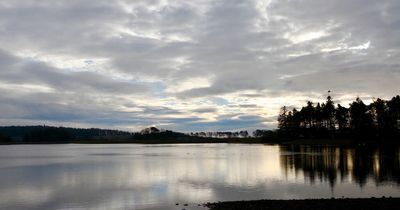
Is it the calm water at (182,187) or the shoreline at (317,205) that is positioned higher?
the shoreline at (317,205)

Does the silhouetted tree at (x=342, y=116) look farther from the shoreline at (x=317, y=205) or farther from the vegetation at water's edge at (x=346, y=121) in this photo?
the shoreline at (x=317, y=205)

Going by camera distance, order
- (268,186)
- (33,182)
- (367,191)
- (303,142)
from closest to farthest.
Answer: (367,191) < (268,186) < (33,182) < (303,142)

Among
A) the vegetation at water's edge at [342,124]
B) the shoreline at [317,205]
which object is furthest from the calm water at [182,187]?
the vegetation at water's edge at [342,124]

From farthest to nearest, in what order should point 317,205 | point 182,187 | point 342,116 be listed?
point 342,116 → point 182,187 → point 317,205

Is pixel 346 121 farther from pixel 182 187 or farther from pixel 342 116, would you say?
pixel 182 187

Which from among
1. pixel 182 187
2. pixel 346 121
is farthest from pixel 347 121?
pixel 182 187

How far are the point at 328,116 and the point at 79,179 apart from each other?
118 metres

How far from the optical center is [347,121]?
14338cm

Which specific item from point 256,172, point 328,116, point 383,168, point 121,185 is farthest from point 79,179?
point 328,116

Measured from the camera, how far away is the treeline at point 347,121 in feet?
399

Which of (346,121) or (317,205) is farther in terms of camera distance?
(346,121)

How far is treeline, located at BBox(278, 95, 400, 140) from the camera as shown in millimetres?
121631

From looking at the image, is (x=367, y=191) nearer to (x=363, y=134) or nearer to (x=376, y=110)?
(x=363, y=134)

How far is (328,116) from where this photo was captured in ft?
484
